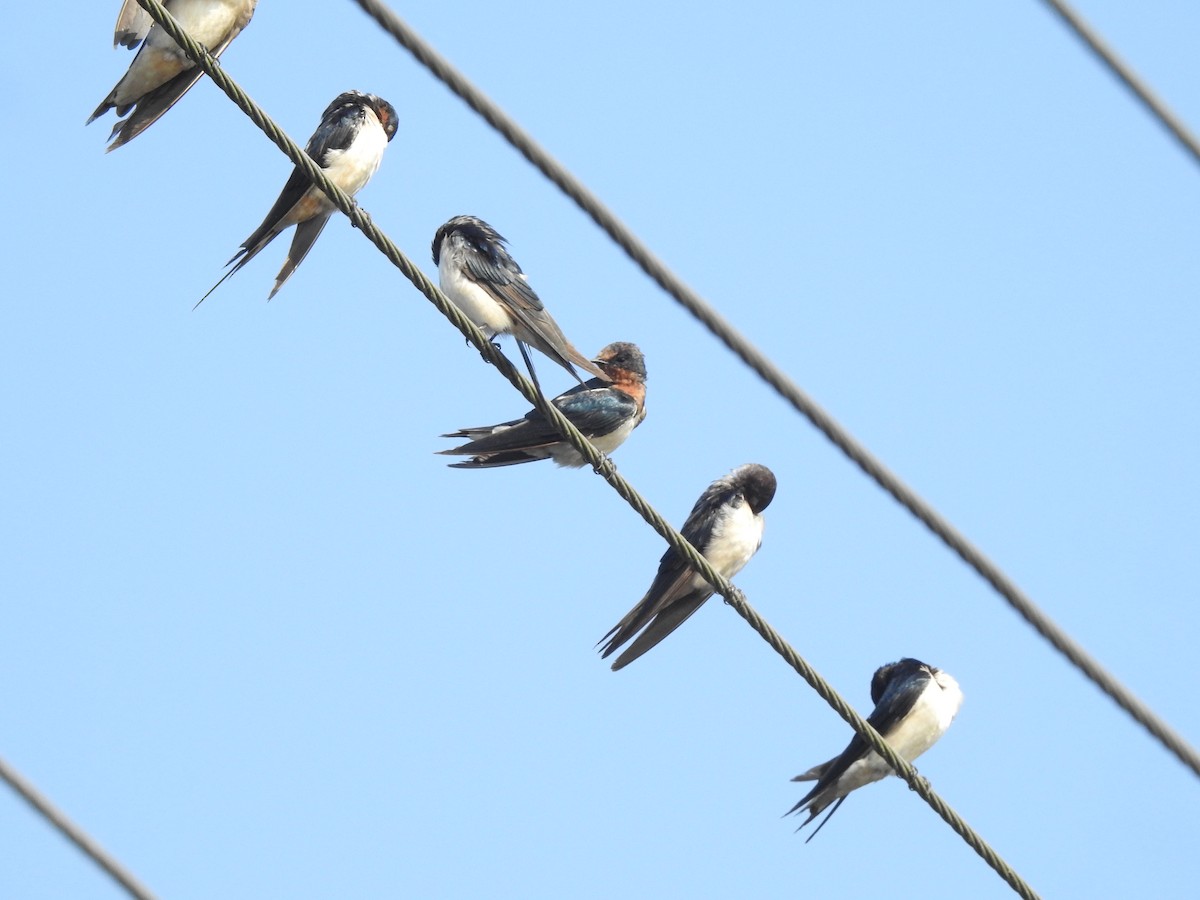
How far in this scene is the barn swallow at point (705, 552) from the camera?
802cm

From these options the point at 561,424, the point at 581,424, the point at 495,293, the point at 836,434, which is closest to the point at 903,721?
the point at 581,424

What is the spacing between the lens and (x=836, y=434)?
4.60 m

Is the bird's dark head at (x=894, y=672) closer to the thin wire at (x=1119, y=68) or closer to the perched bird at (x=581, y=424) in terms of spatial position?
the perched bird at (x=581, y=424)

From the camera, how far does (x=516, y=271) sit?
8.09 metres

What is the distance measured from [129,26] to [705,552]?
3707 millimetres

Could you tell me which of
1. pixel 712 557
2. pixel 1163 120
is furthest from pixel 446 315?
pixel 712 557

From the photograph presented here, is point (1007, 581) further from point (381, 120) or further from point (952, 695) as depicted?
point (381, 120)

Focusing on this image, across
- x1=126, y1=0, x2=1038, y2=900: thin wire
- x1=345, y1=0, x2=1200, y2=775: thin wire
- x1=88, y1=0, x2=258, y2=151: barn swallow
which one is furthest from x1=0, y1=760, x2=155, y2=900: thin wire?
x1=88, y1=0, x2=258, y2=151: barn swallow

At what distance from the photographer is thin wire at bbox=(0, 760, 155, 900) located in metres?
3.51

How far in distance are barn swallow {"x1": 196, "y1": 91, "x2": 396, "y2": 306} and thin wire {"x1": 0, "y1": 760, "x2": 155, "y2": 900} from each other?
478cm

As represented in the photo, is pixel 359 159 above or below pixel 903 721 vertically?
above

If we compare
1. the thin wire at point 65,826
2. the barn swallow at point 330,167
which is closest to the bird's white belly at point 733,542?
the barn swallow at point 330,167

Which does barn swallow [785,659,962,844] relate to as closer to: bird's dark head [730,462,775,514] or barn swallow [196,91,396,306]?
bird's dark head [730,462,775,514]

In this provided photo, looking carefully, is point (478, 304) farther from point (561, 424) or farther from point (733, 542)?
point (561, 424)
